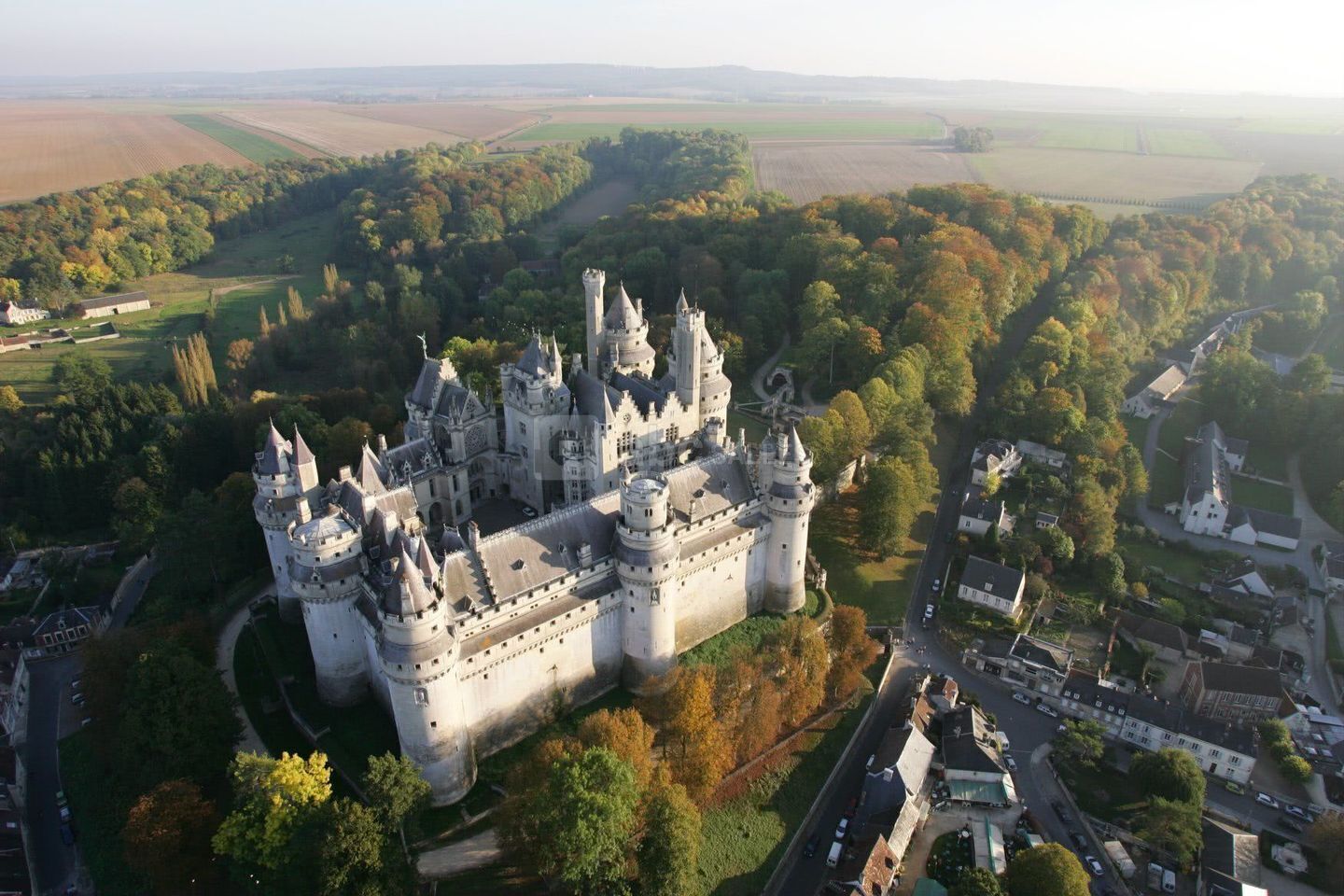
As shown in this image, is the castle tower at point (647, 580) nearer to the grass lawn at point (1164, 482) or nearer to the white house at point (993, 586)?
the white house at point (993, 586)

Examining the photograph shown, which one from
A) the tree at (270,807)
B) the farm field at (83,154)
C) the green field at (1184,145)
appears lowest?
the tree at (270,807)

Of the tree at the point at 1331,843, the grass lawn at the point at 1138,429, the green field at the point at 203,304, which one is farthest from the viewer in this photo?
the green field at the point at 203,304

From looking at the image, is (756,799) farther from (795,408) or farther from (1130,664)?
(795,408)

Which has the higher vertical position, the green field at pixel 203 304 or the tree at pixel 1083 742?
the green field at pixel 203 304

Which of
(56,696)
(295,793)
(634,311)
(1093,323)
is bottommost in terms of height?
(56,696)

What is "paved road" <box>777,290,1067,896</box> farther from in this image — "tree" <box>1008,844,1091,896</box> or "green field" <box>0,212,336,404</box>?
"green field" <box>0,212,336,404</box>

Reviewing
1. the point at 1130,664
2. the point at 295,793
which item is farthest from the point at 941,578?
the point at 295,793

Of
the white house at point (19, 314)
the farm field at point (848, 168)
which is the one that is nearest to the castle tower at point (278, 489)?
the white house at point (19, 314)
